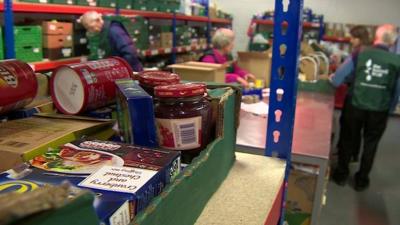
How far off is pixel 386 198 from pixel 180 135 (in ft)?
10.9

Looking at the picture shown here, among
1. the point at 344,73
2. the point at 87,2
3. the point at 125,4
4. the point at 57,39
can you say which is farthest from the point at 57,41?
the point at 344,73

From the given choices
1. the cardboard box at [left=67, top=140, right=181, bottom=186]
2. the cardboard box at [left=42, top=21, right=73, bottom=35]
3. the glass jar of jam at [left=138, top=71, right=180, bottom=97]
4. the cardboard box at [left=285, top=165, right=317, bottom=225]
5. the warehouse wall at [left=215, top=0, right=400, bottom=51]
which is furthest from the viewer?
the warehouse wall at [left=215, top=0, right=400, bottom=51]

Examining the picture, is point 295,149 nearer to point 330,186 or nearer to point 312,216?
point 312,216

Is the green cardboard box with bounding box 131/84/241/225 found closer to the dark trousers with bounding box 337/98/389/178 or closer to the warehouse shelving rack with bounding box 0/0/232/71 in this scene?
the warehouse shelving rack with bounding box 0/0/232/71

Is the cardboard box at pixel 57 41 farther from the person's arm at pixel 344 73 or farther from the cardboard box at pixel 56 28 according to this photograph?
the person's arm at pixel 344 73

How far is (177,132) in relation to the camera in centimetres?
85

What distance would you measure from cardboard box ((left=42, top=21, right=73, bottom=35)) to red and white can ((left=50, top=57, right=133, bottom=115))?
264 cm

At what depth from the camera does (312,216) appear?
81.7 inches

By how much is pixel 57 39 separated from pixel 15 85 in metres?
2.83

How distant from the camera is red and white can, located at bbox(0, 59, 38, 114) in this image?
0.89 m

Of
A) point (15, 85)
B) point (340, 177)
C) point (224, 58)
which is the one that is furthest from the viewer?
point (224, 58)

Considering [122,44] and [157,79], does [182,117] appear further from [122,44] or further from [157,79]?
[122,44]

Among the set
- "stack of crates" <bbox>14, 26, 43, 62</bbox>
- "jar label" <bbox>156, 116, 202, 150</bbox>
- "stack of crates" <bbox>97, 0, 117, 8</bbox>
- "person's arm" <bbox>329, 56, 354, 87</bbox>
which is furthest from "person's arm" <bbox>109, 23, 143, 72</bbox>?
"jar label" <bbox>156, 116, 202, 150</bbox>

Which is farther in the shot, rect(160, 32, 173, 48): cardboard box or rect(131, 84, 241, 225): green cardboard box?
rect(160, 32, 173, 48): cardboard box
